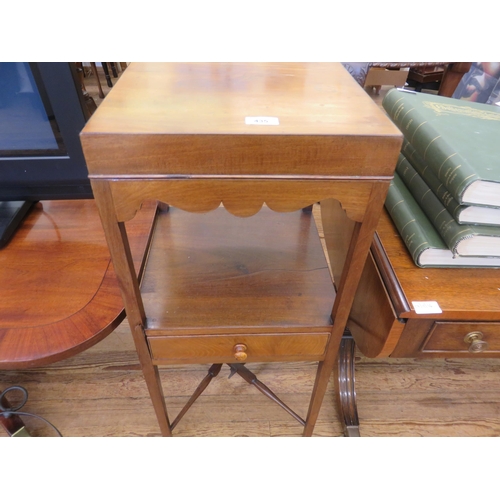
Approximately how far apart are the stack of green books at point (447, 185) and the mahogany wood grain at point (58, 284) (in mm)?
567

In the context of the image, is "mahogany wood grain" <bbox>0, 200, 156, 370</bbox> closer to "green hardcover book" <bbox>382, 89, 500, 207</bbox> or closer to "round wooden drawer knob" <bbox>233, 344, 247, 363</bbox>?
"round wooden drawer knob" <bbox>233, 344, 247, 363</bbox>

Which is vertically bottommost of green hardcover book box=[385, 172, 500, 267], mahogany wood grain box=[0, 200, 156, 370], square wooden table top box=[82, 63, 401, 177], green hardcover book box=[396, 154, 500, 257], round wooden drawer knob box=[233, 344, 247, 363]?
round wooden drawer knob box=[233, 344, 247, 363]

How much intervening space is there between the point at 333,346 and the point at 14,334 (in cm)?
61

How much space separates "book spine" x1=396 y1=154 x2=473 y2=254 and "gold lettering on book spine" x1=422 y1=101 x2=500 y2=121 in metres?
0.12

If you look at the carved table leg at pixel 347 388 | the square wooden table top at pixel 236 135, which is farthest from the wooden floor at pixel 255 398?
the square wooden table top at pixel 236 135

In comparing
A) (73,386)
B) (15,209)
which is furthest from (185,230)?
(73,386)

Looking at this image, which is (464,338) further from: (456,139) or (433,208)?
(456,139)

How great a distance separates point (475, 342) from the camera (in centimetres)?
64

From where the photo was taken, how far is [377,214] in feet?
1.60

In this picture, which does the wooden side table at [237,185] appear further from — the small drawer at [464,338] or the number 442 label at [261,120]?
the small drawer at [464,338]

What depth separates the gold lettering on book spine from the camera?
0.78 metres

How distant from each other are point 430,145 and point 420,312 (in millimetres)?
317

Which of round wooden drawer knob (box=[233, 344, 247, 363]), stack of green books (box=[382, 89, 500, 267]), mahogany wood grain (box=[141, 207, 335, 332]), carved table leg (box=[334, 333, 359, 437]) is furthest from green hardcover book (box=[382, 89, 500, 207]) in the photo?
carved table leg (box=[334, 333, 359, 437])

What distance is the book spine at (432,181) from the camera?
0.61 m
